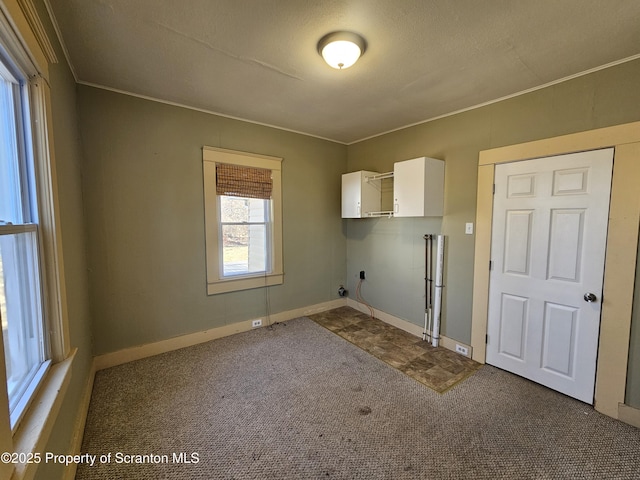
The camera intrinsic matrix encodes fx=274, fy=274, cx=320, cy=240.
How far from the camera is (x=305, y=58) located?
1.98 meters

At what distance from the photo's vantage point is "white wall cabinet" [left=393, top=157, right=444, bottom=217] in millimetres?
2918

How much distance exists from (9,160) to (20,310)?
2.34 feet

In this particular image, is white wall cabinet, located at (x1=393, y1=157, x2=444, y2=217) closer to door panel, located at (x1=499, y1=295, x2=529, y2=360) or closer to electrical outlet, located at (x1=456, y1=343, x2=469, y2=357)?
door panel, located at (x1=499, y1=295, x2=529, y2=360)

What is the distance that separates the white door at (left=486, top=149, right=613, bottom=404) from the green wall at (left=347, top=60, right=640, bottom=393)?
250mm

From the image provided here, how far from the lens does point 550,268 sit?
236cm

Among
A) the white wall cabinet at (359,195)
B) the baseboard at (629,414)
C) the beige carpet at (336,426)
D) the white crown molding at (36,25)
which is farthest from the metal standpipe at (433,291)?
the white crown molding at (36,25)

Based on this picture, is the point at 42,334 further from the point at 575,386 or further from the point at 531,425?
the point at 575,386

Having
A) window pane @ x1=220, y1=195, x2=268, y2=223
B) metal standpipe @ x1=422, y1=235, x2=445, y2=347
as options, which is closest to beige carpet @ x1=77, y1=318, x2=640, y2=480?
metal standpipe @ x1=422, y1=235, x2=445, y2=347

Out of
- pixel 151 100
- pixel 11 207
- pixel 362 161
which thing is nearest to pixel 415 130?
pixel 362 161

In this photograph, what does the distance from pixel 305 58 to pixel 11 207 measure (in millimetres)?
1907

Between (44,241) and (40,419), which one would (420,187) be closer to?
(44,241)

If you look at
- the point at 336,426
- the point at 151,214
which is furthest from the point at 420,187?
the point at 151,214

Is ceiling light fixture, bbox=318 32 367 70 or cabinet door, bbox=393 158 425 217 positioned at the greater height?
ceiling light fixture, bbox=318 32 367 70

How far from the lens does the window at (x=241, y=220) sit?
3141 mm
